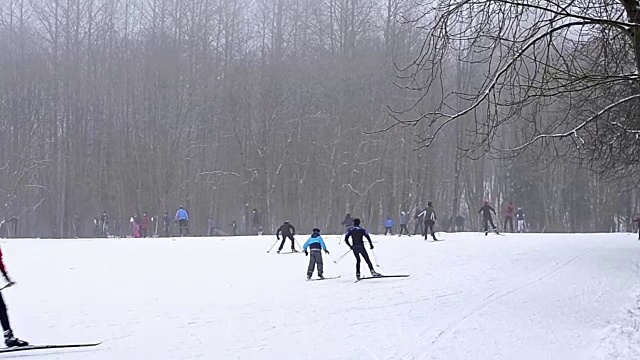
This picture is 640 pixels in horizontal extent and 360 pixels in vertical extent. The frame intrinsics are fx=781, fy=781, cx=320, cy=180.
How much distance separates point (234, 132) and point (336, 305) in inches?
2104

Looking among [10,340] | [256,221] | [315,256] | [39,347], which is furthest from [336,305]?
[256,221]

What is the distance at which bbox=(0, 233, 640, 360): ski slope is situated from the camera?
12125 millimetres

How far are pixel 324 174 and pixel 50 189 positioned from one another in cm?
2441

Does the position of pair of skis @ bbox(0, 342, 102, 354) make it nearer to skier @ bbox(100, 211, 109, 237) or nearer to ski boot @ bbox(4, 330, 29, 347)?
ski boot @ bbox(4, 330, 29, 347)

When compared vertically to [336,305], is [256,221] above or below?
above

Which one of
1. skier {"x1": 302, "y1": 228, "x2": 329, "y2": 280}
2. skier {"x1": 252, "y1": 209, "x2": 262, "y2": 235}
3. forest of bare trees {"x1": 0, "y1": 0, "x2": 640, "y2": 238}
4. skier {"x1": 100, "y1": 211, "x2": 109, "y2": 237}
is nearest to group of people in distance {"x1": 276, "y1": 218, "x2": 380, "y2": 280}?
skier {"x1": 302, "y1": 228, "x2": 329, "y2": 280}

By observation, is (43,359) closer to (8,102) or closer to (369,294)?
(369,294)

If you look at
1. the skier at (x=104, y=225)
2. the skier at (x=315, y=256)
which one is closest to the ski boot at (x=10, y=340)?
the skier at (x=315, y=256)

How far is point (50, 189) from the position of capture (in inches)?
2729

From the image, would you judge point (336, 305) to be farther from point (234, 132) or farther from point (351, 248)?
point (234, 132)

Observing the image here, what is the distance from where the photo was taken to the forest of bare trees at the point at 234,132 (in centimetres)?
6675

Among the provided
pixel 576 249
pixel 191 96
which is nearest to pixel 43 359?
pixel 576 249

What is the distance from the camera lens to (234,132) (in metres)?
69.1

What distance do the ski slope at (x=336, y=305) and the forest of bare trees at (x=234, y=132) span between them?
3605cm
